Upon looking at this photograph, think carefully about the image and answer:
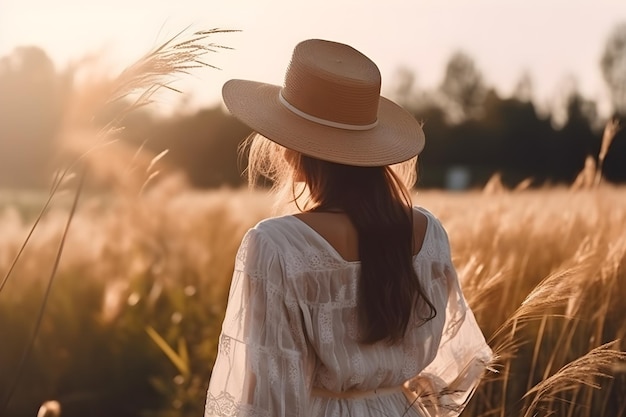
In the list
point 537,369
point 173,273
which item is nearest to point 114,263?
point 173,273

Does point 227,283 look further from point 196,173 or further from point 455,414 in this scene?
point 196,173

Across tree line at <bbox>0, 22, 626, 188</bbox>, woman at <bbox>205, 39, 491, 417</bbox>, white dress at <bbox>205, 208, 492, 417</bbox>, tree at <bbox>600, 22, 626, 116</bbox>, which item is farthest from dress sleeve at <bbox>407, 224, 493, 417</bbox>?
tree at <bbox>600, 22, 626, 116</bbox>

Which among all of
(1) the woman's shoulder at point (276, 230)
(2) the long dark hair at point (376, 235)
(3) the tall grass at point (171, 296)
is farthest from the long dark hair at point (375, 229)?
(3) the tall grass at point (171, 296)

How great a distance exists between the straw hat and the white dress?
0.22 metres

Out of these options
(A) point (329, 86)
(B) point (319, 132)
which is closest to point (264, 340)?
(B) point (319, 132)

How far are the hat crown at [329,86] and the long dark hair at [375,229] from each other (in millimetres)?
127

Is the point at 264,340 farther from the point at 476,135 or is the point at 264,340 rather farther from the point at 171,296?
the point at 476,135

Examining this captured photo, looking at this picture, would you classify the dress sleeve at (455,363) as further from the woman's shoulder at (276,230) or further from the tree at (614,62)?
the tree at (614,62)

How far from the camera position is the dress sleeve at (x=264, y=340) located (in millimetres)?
2172

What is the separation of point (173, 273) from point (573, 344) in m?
2.38

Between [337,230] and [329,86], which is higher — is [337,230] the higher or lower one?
the lower one

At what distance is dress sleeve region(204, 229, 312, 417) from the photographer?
2.17 m

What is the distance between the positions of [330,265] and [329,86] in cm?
44

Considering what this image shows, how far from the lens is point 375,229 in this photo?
222cm
